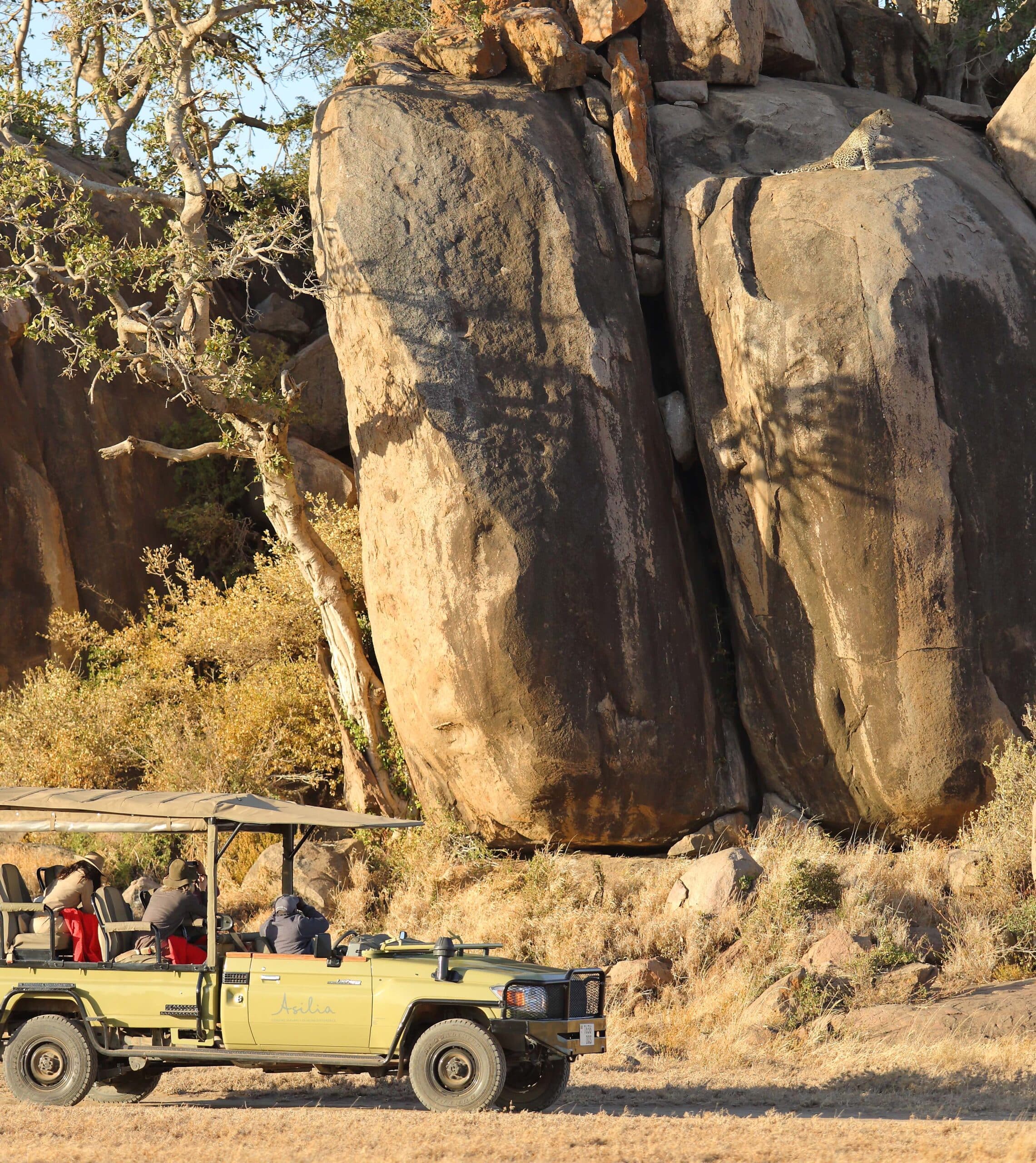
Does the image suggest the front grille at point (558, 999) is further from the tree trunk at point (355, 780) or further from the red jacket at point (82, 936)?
the tree trunk at point (355, 780)

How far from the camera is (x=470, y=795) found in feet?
45.5

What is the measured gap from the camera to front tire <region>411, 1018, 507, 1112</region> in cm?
761

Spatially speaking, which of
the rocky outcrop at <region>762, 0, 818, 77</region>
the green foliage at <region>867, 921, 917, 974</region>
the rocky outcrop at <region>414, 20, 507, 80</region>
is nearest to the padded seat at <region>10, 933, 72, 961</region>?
the green foliage at <region>867, 921, 917, 974</region>

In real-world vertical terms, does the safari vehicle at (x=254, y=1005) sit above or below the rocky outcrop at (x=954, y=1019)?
above

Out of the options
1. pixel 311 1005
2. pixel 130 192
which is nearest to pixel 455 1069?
pixel 311 1005

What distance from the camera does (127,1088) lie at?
876 centimetres

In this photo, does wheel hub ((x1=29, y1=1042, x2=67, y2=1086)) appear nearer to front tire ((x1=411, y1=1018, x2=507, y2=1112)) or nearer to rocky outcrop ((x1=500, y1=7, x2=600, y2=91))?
front tire ((x1=411, y1=1018, x2=507, y2=1112))

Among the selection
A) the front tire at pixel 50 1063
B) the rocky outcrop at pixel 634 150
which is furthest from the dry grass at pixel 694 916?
the rocky outcrop at pixel 634 150

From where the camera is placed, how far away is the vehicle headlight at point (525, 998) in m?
7.66

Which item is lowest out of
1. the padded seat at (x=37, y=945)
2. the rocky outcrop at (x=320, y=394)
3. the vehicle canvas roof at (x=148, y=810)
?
the padded seat at (x=37, y=945)

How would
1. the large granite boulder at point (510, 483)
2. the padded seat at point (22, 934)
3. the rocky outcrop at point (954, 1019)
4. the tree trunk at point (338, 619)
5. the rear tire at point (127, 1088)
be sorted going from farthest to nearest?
the tree trunk at point (338, 619) → the large granite boulder at point (510, 483) → the rocky outcrop at point (954, 1019) → the rear tire at point (127, 1088) → the padded seat at point (22, 934)

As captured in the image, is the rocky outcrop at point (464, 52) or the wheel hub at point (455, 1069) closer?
the wheel hub at point (455, 1069)

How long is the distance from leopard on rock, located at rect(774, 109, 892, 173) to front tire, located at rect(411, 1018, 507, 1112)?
35.6 feet

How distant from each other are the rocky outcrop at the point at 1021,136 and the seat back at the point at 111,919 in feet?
42.9
